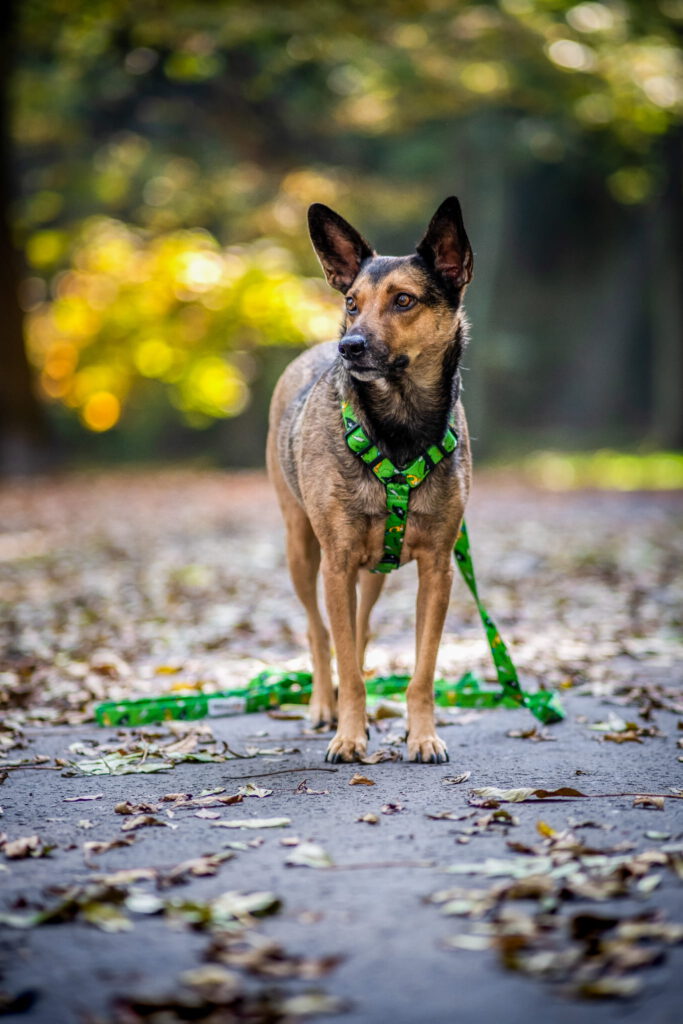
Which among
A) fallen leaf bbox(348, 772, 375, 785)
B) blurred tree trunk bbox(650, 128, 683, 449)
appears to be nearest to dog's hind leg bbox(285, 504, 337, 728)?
fallen leaf bbox(348, 772, 375, 785)

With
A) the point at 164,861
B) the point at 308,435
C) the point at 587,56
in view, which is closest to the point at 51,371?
the point at 587,56

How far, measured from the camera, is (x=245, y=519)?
15.0 m

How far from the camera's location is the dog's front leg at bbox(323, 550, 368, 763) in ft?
15.0

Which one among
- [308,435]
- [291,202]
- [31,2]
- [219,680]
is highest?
[31,2]

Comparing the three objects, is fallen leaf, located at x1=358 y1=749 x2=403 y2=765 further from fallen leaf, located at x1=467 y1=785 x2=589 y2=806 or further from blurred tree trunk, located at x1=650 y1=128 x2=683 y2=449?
blurred tree trunk, located at x1=650 y1=128 x2=683 y2=449

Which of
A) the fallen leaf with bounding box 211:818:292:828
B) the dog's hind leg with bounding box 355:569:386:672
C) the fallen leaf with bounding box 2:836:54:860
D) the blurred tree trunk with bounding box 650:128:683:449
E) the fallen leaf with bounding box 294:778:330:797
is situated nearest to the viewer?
the fallen leaf with bounding box 2:836:54:860

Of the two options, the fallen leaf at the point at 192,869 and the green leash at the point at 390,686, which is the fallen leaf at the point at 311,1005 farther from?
the green leash at the point at 390,686

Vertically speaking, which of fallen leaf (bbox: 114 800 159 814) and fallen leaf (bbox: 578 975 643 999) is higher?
fallen leaf (bbox: 578 975 643 999)

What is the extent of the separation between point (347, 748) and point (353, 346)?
1611mm

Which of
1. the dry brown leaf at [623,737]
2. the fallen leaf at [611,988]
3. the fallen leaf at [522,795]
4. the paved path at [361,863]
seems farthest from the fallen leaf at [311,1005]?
the dry brown leaf at [623,737]

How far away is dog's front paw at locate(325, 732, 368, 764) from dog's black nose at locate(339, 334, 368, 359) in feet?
5.06

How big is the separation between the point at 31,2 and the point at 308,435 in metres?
14.5

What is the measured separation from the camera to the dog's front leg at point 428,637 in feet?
15.1

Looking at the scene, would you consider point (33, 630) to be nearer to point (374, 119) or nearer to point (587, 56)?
point (587, 56)
